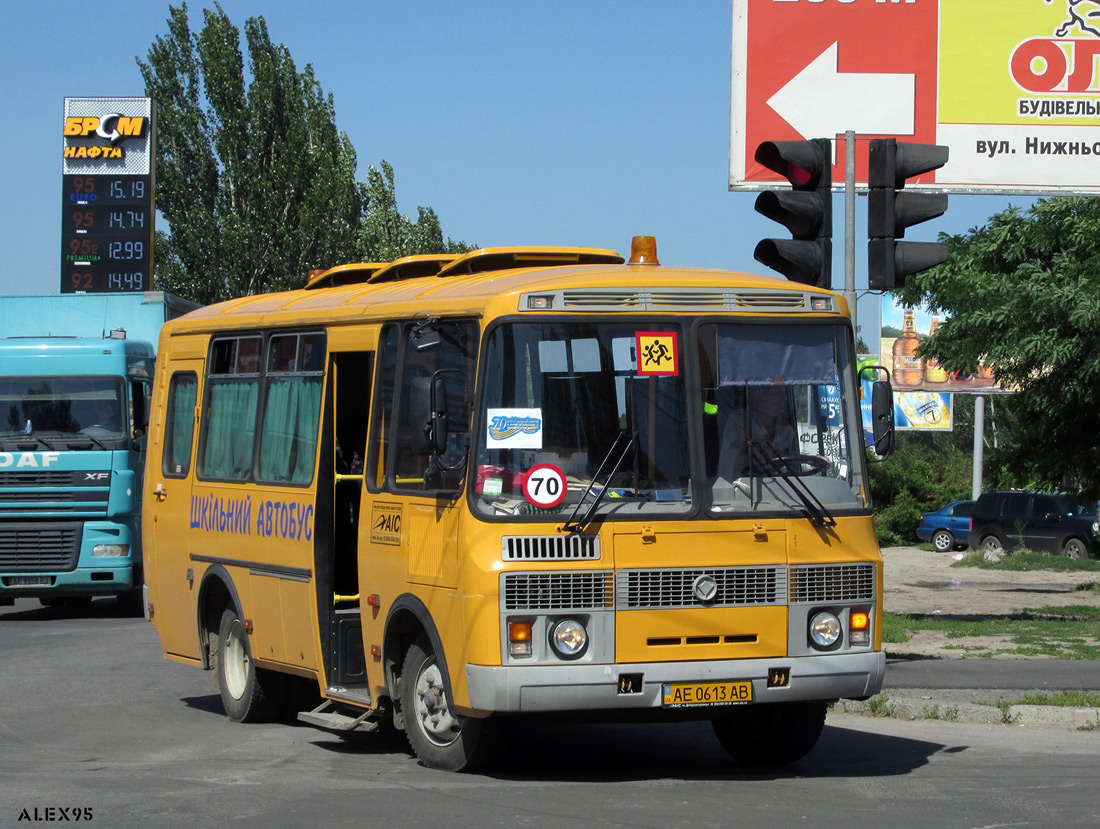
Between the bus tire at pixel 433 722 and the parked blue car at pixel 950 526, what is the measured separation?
120 ft

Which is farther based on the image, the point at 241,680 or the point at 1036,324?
the point at 1036,324

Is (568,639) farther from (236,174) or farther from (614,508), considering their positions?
(236,174)

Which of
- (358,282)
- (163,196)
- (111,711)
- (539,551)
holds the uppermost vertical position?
(163,196)

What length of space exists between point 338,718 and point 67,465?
10981mm

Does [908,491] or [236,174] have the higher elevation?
[236,174]

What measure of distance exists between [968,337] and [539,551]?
12.9 m

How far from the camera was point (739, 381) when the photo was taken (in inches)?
336

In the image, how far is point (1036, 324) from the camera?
1912 centimetres

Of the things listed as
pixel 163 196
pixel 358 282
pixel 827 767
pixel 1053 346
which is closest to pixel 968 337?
pixel 1053 346

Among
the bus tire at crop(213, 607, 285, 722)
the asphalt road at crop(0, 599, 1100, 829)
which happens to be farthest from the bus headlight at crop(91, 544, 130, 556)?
the bus tire at crop(213, 607, 285, 722)

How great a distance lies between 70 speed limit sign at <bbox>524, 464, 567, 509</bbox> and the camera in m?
8.11

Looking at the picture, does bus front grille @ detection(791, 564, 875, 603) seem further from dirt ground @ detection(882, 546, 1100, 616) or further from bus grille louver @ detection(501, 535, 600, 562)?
dirt ground @ detection(882, 546, 1100, 616)

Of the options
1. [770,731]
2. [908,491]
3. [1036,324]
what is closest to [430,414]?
[770,731]

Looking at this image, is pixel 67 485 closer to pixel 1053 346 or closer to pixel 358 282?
pixel 358 282
